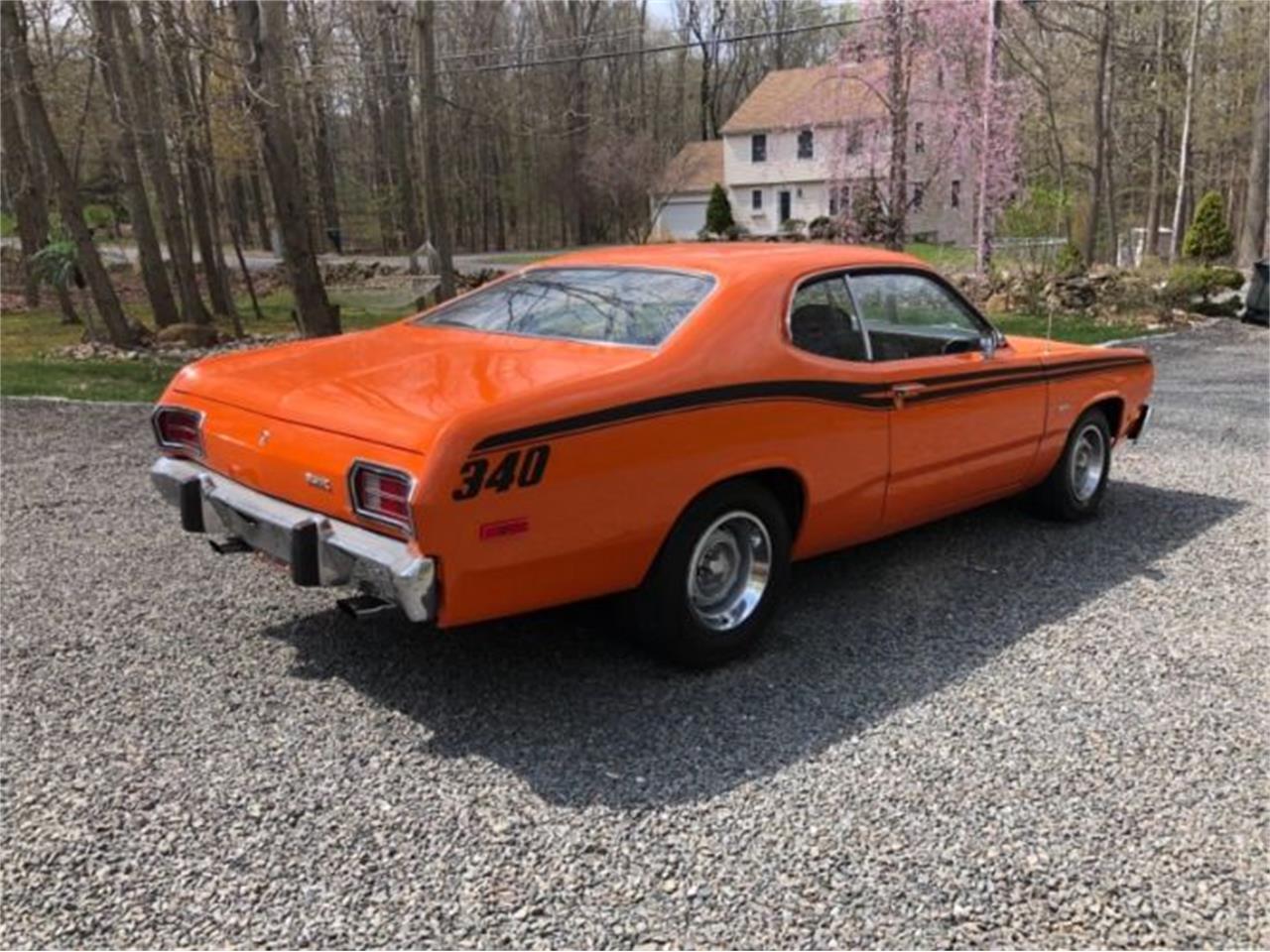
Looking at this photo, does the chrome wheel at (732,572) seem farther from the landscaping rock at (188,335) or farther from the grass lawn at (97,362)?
the landscaping rock at (188,335)

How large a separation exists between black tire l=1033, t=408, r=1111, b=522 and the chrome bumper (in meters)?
3.86

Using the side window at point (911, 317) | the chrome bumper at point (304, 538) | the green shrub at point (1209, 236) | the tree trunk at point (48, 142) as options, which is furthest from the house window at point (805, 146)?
the chrome bumper at point (304, 538)

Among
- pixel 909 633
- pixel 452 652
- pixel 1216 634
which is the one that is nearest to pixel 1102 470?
pixel 1216 634

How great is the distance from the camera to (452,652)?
13.4 feet

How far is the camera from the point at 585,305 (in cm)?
430

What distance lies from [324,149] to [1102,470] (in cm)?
3510

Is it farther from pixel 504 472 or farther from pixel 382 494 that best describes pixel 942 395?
pixel 382 494

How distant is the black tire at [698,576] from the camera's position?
3.66m

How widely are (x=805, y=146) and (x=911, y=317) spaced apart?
43.0m

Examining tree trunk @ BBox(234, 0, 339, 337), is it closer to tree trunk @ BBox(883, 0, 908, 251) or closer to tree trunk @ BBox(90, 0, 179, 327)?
tree trunk @ BBox(90, 0, 179, 327)

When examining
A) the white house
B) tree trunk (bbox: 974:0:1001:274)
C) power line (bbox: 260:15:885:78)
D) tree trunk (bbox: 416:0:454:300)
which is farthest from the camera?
the white house

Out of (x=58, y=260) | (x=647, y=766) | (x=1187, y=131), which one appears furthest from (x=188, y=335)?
(x=1187, y=131)

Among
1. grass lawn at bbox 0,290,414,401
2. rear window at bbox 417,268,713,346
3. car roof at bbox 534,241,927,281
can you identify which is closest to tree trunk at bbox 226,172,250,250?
grass lawn at bbox 0,290,414,401

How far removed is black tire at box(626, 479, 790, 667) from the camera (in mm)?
3664
